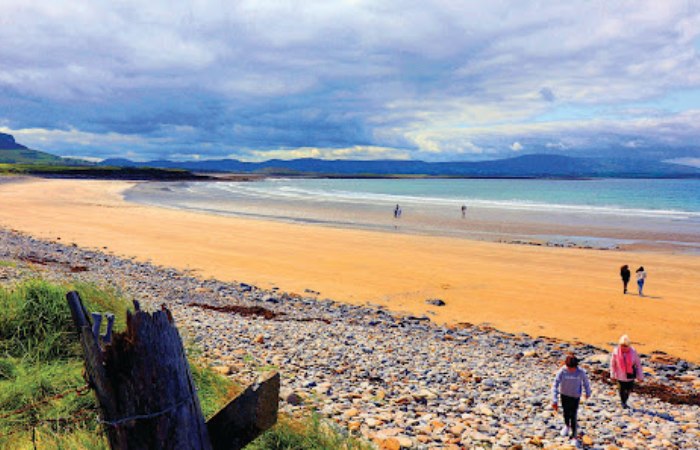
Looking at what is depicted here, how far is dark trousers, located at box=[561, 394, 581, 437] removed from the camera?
776 cm

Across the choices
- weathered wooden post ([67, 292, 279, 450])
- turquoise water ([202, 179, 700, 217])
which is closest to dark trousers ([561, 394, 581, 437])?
weathered wooden post ([67, 292, 279, 450])

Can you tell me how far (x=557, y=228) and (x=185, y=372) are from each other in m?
44.3

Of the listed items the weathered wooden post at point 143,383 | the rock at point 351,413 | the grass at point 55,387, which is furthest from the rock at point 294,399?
the weathered wooden post at point 143,383

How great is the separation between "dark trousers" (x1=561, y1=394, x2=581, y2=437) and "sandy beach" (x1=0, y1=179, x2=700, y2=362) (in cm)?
686

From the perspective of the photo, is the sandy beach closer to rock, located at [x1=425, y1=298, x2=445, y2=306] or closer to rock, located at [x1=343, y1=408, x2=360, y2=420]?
rock, located at [x1=425, y1=298, x2=445, y2=306]

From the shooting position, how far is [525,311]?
16.8 m

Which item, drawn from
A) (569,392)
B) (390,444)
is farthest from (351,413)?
(569,392)

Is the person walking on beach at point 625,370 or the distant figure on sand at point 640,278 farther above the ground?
the distant figure on sand at point 640,278

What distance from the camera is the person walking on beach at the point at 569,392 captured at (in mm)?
7743

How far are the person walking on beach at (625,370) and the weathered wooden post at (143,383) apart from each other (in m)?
8.67

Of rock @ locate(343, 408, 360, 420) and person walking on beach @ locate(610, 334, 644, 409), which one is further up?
person walking on beach @ locate(610, 334, 644, 409)

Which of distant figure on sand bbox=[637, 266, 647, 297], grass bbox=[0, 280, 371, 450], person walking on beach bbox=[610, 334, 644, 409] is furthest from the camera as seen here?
distant figure on sand bbox=[637, 266, 647, 297]

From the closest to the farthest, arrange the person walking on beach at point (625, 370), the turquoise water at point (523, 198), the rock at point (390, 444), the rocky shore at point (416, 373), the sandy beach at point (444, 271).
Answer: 1. the rock at point (390, 444)
2. the rocky shore at point (416, 373)
3. the person walking on beach at point (625, 370)
4. the sandy beach at point (444, 271)
5. the turquoise water at point (523, 198)

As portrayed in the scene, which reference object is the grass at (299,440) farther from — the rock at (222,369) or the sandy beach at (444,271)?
the sandy beach at (444,271)
